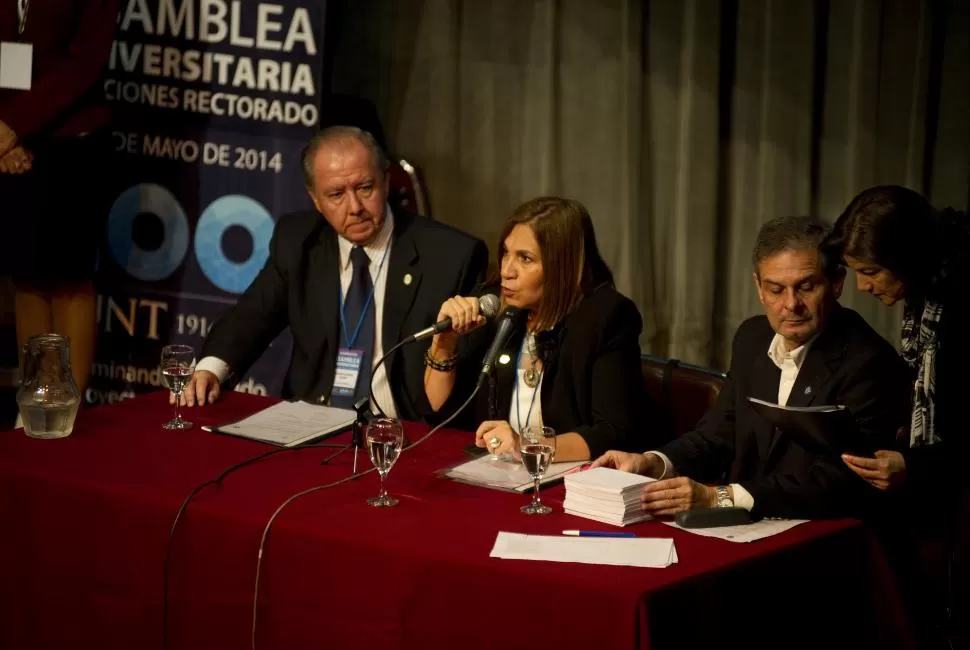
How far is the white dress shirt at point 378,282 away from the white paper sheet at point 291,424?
0.38m

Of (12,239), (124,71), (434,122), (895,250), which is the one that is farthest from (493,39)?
(895,250)

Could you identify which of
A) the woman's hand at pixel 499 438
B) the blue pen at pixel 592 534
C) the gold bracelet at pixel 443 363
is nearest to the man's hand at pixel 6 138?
the gold bracelet at pixel 443 363

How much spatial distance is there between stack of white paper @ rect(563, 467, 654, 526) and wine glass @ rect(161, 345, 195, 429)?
1.13 m

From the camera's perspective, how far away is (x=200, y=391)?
10.7 ft

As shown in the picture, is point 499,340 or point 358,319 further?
point 358,319

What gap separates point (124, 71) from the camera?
4.63 metres

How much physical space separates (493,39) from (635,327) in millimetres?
2304

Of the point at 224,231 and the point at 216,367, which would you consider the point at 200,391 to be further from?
the point at 224,231

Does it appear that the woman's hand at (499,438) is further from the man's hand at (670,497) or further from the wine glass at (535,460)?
the man's hand at (670,497)

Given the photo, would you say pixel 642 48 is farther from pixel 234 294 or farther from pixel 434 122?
pixel 234 294

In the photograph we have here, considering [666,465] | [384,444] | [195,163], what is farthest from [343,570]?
[195,163]

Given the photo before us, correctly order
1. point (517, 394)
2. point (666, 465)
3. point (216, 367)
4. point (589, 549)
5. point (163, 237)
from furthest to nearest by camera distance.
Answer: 1. point (163, 237)
2. point (216, 367)
3. point (517, 394)
4. point (666, 465)
5. point (589, 549)

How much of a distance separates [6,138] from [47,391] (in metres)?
1.92

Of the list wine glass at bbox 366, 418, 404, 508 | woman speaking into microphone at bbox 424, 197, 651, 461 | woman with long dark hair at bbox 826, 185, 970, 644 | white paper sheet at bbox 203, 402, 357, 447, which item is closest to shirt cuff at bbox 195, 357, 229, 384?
white paper sheet at bbox 203, 402, 357, 447
